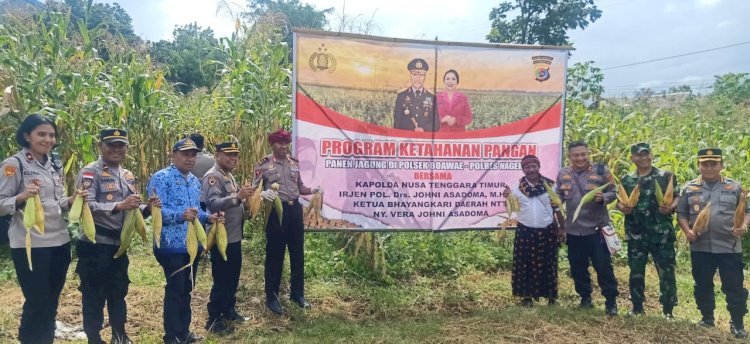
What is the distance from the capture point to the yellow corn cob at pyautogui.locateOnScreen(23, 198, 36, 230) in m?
3.07

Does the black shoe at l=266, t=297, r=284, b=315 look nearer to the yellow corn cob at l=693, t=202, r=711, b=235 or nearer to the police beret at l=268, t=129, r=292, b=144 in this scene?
the police beret at l=268, t=129, r=292, b=144

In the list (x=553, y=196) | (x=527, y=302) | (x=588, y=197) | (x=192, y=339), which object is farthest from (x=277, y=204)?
(x=588, y=197)

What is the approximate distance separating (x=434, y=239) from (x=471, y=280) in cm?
74

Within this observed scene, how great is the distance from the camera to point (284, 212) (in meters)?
4.75

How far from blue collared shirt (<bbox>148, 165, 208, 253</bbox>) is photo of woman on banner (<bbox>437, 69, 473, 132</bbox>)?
2.69 metres

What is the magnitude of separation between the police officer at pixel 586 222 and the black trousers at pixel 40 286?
4.17 meters

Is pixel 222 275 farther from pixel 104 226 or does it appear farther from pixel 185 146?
pixel 185 146

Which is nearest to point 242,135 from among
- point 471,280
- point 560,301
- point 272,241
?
point 272,241

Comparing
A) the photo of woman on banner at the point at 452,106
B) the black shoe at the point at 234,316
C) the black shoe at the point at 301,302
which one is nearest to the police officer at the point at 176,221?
the black shoe at the point at 234,316

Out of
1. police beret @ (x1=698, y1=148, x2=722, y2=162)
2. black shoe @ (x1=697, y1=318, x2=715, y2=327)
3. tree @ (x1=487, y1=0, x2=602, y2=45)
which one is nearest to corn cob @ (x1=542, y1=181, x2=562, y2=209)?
police beret @ (x1=698, y1=148, x2=722, y2=162)

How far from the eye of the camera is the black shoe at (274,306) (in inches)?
186

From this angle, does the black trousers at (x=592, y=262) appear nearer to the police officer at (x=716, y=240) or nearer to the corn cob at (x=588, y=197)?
the corn cob at (x=588, y=197)

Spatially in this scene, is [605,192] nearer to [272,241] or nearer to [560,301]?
[560,301]

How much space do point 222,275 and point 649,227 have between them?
3783 mm
